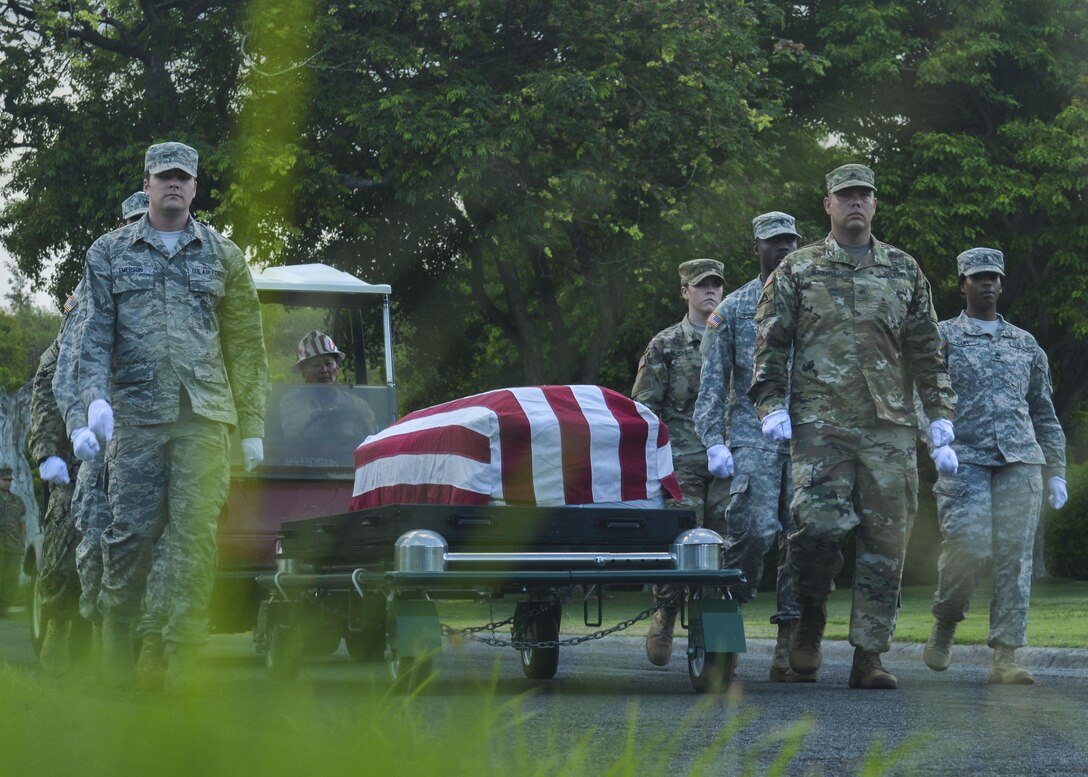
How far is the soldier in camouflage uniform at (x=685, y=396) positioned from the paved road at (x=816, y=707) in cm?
85

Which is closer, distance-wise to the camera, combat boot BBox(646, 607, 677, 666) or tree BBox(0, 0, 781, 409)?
combat boot BBox(646, 607, 677, 666)

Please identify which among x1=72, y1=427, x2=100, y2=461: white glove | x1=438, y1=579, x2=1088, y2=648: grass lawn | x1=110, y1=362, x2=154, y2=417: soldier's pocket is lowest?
x1=438, y1=579, x2=1088, y2=648: grass lawn

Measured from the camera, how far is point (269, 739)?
1990mm

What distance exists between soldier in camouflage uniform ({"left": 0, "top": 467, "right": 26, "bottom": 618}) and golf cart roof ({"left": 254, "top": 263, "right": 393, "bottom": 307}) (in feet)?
30.5

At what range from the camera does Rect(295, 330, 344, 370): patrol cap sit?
40.5 ft

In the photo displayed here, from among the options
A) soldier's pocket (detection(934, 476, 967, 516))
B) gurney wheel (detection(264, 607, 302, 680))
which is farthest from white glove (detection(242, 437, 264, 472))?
soldier's pocket (detection(934, 476, 967, 516))

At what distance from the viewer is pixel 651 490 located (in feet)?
27.1

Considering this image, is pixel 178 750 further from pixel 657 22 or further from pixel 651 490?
pixel 657 22

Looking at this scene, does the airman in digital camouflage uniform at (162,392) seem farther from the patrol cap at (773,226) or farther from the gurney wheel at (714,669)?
the patrol cap at (773,226)

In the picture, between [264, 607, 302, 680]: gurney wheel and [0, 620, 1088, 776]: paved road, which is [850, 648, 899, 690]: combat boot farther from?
[264, 607, 302, 680]: gurney wheel

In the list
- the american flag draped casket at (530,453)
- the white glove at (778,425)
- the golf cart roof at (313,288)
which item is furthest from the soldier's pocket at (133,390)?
the golf cart roof at (313,288)

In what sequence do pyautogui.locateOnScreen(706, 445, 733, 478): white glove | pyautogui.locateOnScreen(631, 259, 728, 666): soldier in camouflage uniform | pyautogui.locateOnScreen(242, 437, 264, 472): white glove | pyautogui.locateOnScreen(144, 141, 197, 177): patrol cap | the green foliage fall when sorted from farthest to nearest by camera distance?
the green foliage, pyautogui.locateOnScreen(631, 259, 728, 666): soldier in camouflage uniform, pyautogui.locateOnScreen(706, 445, 733, 478): white glove, pyautogui.locateOnScreen(242, 437, 264, 472): white glove, pyautogui.locateOnScreen(144, 141, 197, 177): patrol cap

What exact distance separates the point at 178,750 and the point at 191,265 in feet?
18.5

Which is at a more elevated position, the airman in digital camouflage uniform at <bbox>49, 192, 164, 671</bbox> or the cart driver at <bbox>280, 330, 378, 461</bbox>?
the cart driver at <bbox>280, 330, 378, 461</bbox>
